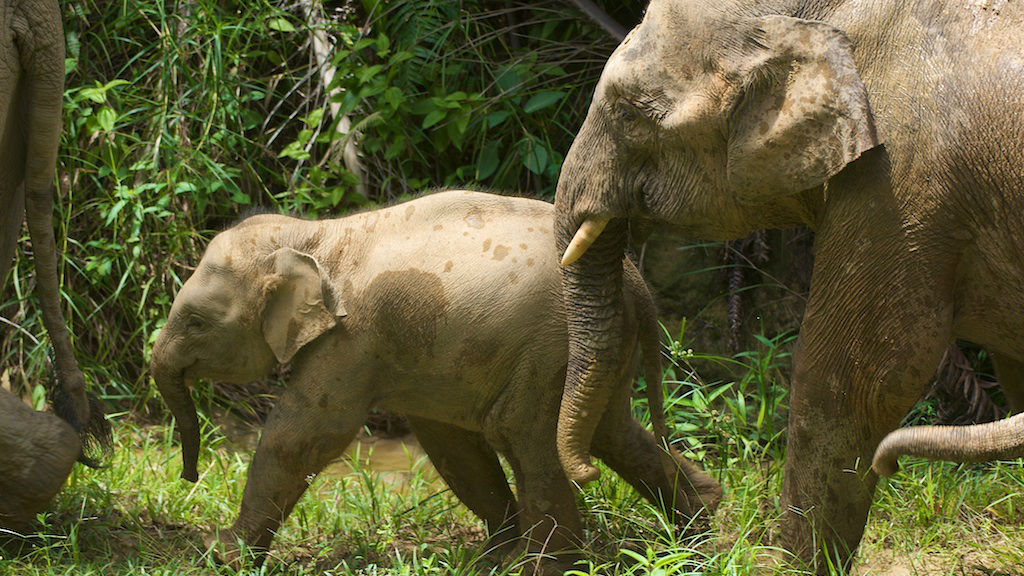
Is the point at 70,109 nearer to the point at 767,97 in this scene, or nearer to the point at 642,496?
the point at 642,496

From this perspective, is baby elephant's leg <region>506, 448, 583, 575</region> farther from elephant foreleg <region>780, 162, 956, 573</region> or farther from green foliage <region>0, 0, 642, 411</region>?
green foliage <region>0, 0, 642, 411</region>

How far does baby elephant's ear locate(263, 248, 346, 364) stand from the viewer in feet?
12.1

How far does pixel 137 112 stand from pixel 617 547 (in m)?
3.34

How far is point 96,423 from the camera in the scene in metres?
4.20

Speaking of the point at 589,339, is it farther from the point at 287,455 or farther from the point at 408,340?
the point at 287,455

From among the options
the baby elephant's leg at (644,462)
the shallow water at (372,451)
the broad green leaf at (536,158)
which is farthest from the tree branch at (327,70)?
the baby elephant's leg at (644,462)

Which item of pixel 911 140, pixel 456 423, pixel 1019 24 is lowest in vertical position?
pixel 456 423

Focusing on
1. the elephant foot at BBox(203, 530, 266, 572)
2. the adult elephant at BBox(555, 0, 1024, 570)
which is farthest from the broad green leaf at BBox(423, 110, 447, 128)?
the adult elephant at BBox(555, 0, 1024, 570)

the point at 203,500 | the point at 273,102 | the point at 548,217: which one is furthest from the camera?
the point at 273,102

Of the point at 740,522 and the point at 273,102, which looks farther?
the point at 273,102

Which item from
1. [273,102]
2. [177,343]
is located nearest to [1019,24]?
[177,343]

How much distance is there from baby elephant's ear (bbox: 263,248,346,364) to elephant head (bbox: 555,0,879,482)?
2.58 ft

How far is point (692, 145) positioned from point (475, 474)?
5.12 ft

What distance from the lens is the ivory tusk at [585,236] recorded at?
3.12 m
